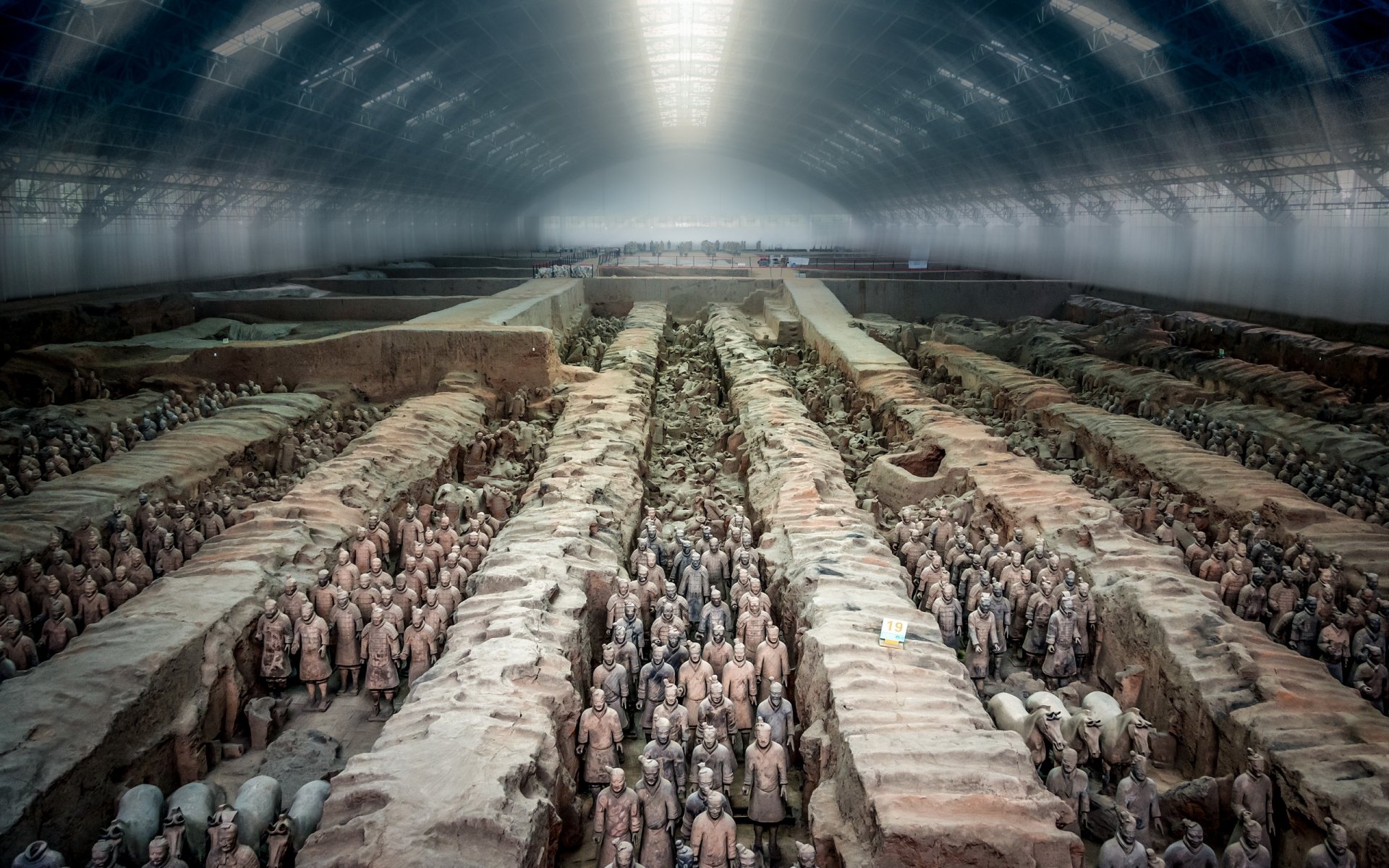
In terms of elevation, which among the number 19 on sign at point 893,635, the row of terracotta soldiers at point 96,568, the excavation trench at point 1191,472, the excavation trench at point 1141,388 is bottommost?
the row of terracotta soldiers at point 96,568

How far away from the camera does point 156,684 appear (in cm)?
480

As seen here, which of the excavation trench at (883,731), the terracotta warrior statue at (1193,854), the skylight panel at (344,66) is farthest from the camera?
the skylight panel at (344,66)

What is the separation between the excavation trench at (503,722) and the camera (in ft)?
11.7

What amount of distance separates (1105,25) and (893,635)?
1342 centimetres

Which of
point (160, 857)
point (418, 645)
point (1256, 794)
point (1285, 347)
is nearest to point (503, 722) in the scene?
point (160, 857)

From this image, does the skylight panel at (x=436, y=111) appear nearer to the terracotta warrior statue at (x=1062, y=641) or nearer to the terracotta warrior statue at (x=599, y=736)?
the terracotta warrior statue at (x=1062, y=641)

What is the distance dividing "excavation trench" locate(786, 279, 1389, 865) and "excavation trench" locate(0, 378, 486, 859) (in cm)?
513

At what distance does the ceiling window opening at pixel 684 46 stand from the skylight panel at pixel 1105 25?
26.1 ft

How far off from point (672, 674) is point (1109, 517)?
3677mm

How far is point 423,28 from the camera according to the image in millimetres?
17281

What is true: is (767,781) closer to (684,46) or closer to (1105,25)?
(1105,25)

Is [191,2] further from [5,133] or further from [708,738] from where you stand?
[708,738]

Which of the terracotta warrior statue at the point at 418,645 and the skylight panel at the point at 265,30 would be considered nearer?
the terracotta warrior statue at the point at 418,645

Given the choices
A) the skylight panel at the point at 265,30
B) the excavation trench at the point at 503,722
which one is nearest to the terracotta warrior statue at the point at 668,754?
the excavation trench at the point at 503,722
